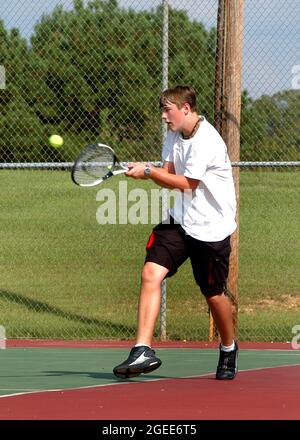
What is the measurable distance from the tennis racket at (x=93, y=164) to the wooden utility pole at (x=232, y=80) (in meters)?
2.76

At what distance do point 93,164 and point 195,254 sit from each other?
94cm

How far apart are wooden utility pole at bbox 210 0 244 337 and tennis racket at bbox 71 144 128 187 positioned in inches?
109

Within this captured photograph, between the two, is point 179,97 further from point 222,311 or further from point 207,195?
point 222,311

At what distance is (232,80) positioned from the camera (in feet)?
38.5

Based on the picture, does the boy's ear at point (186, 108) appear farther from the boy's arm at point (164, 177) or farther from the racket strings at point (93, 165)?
the racket strings at point (93, 165)

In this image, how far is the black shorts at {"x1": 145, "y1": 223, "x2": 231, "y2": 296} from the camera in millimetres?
8789

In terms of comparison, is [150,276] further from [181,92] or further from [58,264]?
[58,264]

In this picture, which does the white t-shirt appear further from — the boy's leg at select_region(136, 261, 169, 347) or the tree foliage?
the tree foliage

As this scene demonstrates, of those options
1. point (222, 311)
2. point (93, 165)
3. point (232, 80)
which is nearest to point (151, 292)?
point (222, 311)

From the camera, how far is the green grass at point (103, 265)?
523 inches

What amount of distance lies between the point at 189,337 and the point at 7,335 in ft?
5.56

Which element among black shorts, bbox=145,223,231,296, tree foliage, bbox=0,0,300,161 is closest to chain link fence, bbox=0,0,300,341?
tree foliage, bbox=0,0,300,161

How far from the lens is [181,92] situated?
8.75 metres

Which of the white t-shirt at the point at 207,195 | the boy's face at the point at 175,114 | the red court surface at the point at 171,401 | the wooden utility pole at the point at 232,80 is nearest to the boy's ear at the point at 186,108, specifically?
the boy's face at the point at 175,114
